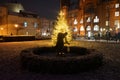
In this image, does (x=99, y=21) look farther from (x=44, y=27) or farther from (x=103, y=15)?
(x=44, y=27)

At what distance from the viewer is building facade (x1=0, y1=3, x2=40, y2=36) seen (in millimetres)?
60000

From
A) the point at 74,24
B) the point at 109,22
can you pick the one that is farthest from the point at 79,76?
the point at 74,24

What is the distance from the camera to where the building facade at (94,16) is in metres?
64.2

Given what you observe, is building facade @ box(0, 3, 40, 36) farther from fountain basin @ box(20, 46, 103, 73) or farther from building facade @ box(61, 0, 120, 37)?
fountain basin @ box(20, 46, 103, 73)

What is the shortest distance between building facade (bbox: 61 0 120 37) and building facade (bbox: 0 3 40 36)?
757 inches

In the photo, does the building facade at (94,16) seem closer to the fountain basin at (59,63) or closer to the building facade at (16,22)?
the building facade at (16,22)

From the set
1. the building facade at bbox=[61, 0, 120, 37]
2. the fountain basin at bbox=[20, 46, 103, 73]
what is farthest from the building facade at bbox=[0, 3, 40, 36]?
the fountain basin at bbox=[20, 46, 103, 73]

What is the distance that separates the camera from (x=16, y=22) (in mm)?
62938

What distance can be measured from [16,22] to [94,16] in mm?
32067

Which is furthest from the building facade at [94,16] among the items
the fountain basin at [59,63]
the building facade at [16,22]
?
the fountain basin at [59,63]

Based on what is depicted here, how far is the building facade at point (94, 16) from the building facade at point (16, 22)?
19217 mm

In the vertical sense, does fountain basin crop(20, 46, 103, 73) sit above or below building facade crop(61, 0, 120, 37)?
below

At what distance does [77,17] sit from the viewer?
81.4 metres

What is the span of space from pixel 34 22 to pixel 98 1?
1117 inches
